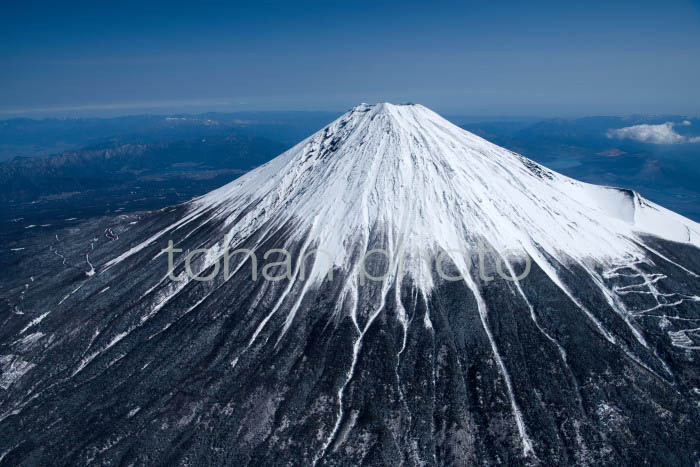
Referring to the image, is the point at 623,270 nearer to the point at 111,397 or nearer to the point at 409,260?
the point at 409,260

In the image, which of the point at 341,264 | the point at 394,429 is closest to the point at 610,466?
the point at 394,429

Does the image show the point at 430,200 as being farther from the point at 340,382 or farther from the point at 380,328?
the point at 340,382

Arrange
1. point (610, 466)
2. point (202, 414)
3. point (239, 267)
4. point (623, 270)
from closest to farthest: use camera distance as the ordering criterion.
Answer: point (610, 466)
point (202, 414)
point (623, 270)
point (239, 267)

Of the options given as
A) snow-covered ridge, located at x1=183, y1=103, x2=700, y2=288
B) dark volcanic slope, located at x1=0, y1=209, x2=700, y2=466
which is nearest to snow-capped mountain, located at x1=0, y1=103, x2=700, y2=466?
dark volcanic slope, located at x1=0, y1=209, x2=700, y2=466

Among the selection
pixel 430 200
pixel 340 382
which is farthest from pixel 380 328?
pixel 430 200

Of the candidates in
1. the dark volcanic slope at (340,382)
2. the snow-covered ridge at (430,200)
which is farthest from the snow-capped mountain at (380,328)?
the snow-covered ridge at (430,200)
